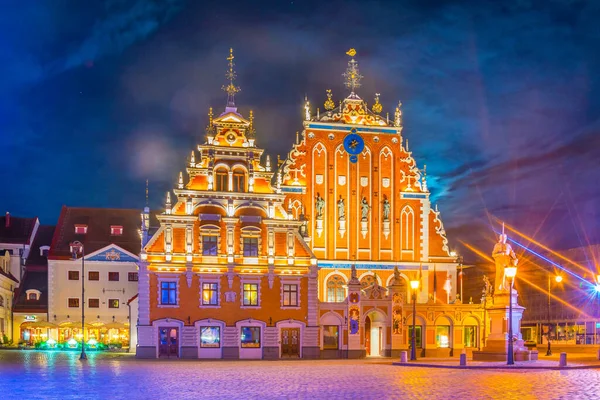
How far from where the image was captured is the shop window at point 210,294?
51716 mm

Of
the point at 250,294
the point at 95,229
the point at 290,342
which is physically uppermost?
the point at 95,229

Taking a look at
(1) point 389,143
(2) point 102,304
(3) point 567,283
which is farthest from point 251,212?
(3) point 567,283

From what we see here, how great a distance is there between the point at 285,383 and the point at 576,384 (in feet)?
31.5

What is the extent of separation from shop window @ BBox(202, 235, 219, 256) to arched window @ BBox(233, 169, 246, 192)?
3874 mm

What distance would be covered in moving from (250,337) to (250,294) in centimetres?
288

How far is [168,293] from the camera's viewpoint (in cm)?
5112

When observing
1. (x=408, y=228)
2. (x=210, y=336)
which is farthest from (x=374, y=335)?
(x=408, y=228)

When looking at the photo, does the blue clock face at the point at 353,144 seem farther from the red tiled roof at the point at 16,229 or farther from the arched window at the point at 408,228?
the red tiled roof at the point at 16,229

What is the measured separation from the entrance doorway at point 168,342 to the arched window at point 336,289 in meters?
16.7

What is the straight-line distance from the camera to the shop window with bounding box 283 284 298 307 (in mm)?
52938

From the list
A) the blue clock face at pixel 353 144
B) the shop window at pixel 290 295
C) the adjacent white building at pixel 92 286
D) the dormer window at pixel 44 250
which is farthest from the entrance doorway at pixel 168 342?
the dormer window at pixel 44 250

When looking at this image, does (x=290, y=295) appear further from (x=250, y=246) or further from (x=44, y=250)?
(x=44, y=250)

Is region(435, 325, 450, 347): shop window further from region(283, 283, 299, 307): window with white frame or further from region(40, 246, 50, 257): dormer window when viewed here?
region(40, 246, 50, 257): dormer window

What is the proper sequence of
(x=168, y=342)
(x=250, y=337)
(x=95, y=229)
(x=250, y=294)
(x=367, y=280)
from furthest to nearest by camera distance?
(x=95, y=229) < (x=367, y=280) < (x=250, y=294) < (x=250, y=337) < (x=168, y=342)
